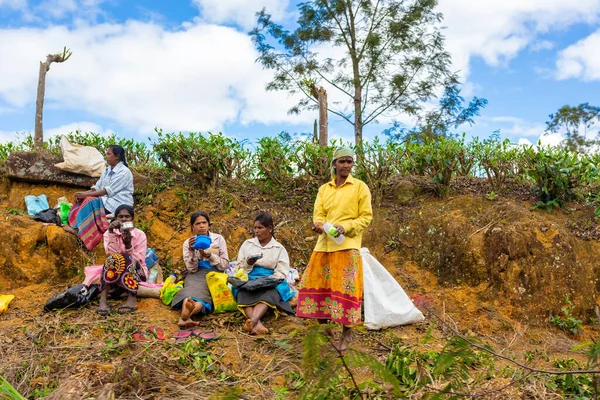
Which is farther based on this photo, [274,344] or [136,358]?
[274,344]

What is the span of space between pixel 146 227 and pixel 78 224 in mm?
1004

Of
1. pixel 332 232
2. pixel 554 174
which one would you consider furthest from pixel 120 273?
pixel 554 174

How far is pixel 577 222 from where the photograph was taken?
22.3 ft

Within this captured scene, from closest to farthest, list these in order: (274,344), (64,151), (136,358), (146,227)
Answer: (136,358) < (274,344) < (146,227) < (64,151)

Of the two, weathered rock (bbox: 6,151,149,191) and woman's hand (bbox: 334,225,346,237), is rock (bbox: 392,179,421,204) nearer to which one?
woman's hand (bbox: 334,225,346,237)

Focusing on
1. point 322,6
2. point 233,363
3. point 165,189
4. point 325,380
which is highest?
point 322,6

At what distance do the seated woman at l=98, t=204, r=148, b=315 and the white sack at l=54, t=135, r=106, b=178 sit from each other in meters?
2.60

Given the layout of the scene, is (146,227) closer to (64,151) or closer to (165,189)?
(165,189)

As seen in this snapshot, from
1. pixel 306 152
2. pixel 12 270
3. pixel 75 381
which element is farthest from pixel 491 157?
pixel 12 270

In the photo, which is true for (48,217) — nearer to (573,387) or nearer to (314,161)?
(314,161)

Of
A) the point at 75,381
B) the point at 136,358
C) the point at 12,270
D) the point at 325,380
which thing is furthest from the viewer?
the point at 12,270

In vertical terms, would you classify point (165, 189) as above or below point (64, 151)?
below

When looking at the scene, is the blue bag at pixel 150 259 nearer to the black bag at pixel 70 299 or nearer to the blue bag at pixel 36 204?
the black bag at pixel 70 299

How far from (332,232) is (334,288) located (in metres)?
0.59
